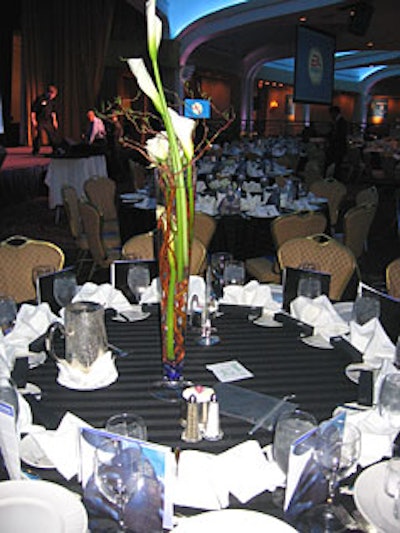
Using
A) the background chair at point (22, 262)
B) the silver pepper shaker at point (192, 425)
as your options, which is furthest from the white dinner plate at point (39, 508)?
the background chair at point (22, 262)

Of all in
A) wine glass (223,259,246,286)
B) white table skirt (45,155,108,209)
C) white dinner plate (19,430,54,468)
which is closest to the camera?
white dinner plate (19,430,54,468)

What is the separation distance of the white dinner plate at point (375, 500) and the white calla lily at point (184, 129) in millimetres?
808

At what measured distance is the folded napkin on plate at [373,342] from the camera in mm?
1691

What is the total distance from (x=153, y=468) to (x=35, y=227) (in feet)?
21.7

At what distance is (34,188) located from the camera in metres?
9.41

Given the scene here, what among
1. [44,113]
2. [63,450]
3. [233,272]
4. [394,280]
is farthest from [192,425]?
[44,113]

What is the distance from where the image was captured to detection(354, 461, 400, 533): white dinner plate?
3.34 feet

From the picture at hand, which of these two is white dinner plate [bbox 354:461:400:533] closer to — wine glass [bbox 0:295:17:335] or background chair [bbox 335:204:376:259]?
wine glass [bbox 0:295:17:335]

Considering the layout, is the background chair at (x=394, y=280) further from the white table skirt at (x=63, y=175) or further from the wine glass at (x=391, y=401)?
the white table skirt at (x=63, y=175)

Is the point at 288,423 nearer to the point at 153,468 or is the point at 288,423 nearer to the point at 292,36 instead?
the point at 153,468

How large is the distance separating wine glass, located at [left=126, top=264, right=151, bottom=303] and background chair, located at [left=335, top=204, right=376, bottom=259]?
2.20 m

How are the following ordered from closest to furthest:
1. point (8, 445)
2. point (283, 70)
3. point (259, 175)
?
point (8, 445) < point (259, 175) < point (283, 70)

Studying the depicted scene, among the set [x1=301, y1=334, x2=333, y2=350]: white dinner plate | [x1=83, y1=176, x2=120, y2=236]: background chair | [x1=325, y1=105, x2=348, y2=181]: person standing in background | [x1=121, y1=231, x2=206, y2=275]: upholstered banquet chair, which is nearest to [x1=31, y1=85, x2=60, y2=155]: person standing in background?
[x1=325, y1=105, x2=348, y2=181]: person standing in background

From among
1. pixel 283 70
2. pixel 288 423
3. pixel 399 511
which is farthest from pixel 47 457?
pixel 283 70
